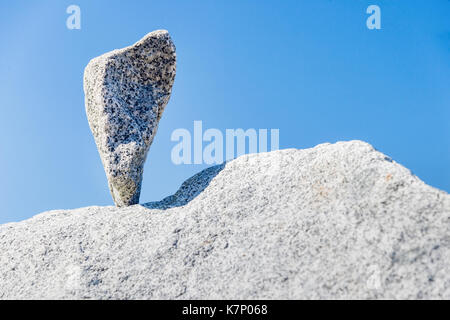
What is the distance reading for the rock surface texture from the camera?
334 cm

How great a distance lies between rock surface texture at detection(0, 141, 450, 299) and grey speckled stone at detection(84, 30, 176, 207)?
0.41 m

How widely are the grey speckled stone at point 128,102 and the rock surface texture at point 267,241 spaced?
16.3 inches

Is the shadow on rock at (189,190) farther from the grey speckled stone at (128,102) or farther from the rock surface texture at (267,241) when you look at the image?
the grey speckled stone at (128,102)

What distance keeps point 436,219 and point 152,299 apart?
2284mm

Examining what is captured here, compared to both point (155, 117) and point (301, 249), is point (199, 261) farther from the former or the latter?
point (155, 117)

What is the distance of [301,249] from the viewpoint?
3641 millimetres

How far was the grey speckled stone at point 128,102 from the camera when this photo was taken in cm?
506

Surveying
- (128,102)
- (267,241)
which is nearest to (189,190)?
(128,102)

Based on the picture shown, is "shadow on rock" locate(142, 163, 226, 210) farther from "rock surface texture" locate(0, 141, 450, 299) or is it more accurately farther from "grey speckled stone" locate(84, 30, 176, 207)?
"grey speckled stone" locate(84, 30, 176, 207)

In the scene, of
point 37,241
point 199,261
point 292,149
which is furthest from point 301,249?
point 37,241

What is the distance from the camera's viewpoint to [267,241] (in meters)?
3.83

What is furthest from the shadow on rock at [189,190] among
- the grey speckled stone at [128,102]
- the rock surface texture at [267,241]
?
the grey speckled stone at [128,102]

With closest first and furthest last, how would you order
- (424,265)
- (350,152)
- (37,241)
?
1. (424,265)
2. (350,152)
3. (37,241)

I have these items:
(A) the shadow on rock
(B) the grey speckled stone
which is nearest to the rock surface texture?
(A) the shadow on rock
